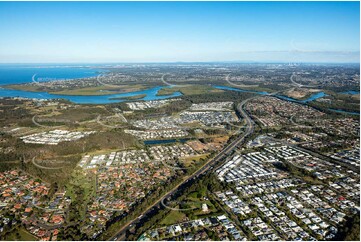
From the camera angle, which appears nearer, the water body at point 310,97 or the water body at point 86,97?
the water body at point 310,97

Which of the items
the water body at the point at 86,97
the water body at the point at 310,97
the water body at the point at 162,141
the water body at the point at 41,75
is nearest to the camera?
the water body at the point at 162,141

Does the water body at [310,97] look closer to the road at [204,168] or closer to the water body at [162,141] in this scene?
the road at [204,168]

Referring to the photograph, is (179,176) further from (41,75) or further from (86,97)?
(41,75)

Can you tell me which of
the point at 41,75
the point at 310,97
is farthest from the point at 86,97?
the point at 41,75

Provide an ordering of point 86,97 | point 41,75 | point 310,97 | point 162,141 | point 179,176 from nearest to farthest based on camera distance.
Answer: point 179,176
point 162,141
point 310,97
point 86,97
point 41,75

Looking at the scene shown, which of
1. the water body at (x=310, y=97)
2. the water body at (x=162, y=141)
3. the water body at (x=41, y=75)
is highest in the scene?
the water body at (x=41, y=75)

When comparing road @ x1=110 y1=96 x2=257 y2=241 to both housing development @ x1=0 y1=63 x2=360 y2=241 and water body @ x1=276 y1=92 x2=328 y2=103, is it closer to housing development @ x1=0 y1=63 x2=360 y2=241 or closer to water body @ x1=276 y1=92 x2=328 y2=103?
housing development @ x1=0 y1=63 x2=360 y2=241

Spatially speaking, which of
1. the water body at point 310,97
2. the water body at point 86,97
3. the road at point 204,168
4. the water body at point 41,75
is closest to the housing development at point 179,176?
the road at point 204,168

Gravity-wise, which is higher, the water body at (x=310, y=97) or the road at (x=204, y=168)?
the road at (x=204, y=168)

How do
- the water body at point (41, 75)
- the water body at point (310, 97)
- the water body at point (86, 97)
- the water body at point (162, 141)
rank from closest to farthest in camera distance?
A: the water body at point (162, 141), the water body at point (310, 97), the water body at point (86, 97), the water body at point (41, 75)
